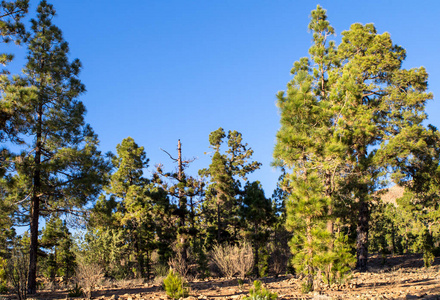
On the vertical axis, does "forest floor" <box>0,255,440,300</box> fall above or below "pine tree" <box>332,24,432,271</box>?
below

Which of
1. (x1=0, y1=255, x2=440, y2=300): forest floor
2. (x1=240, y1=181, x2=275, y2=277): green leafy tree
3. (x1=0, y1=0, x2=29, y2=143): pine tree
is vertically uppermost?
(x1=0, y1=0, x2=29, y2=143): pine tree

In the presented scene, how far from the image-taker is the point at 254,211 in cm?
2369

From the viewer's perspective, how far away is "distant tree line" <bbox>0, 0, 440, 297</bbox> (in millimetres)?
10273

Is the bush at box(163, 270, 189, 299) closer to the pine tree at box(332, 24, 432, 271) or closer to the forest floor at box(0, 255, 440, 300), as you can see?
the forest floor at box(0, 255, 440, 300)

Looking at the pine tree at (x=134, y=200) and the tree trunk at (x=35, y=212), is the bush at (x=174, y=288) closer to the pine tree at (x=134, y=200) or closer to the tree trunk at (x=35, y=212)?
the tree trunk at (x=35, y=212)

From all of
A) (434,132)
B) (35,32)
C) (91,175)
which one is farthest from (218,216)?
(35,32)

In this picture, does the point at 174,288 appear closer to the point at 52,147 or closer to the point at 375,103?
the point at 52,147

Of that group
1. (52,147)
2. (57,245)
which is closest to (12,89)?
(52,147)

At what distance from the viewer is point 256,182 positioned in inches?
1008

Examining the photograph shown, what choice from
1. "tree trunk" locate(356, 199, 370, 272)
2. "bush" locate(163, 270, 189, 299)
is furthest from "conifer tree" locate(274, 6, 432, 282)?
"bush" locate(163, 270, 189, 299)

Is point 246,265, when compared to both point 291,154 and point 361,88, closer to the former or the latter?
point 291,154

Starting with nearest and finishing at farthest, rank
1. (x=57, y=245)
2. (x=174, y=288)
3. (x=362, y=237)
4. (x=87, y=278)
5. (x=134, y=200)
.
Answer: (x=174, y=288), (x=87, y=278), (x=362, y=237), (x=134, y=200), (x=57, y=245)

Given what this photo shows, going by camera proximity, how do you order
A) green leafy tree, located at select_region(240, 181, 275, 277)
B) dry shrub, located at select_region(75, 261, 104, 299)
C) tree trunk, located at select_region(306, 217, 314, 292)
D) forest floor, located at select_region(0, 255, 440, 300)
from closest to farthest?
forest floor, located at select_region(0, 255, 440, 300)
tree trunk, located at select_region(306, 217, 314, 292)
dry shrub, located at select_region(75, 261, 104, 299)
green leafy tree, located at select_region(240, 181, 275, 277)

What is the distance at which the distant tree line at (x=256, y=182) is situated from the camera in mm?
10273
